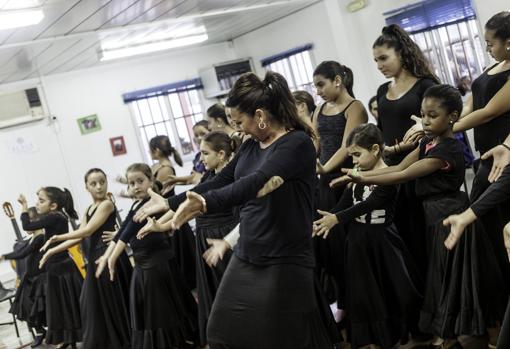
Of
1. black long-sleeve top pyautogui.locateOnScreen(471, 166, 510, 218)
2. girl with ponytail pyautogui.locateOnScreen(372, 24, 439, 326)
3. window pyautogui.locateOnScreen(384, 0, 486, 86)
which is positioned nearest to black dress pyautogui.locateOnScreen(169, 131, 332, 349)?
black long-sleeve top pyautogui.locateOnScreen(471, 166, 510, 218)

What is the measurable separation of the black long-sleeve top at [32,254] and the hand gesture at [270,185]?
10.8 ft

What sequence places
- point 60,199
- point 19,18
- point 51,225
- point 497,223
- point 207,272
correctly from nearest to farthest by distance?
1. point 497,223
2. point 207,272
3. point 51,225
4. point 60,199
5. point 19,18

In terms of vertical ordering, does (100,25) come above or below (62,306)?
above

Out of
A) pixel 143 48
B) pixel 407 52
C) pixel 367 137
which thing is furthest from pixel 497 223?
pixel 143 48

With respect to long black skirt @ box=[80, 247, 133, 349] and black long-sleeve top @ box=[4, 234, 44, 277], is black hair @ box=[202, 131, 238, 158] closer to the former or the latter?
long black skirt @ box=[80, 247, 133, 349]

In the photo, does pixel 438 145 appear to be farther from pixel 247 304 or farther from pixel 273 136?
pixel 247 304

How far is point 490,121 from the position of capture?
9.00 ft

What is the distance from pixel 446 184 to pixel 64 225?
2994mm

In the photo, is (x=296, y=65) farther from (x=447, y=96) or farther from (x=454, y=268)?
(x=454, y=268)

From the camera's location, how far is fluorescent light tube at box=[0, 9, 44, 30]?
190 inches

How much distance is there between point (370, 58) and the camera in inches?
313

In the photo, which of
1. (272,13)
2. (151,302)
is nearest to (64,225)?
(151,302)

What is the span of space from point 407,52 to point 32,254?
3412mm

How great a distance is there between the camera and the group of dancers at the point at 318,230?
2068 mm
